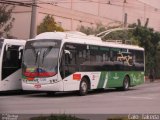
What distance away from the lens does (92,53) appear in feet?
88.1

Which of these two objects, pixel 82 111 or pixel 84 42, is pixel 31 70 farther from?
pixel 82 111

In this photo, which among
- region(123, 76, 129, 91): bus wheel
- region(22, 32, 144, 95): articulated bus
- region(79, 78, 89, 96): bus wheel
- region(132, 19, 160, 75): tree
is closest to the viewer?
region(22, 32, 144, 95): articulated bus

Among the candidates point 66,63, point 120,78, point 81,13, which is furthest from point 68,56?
point 81,13

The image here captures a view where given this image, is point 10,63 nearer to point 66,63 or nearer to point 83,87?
point 66,63

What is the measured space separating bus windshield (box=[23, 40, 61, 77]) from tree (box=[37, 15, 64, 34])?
21765mm

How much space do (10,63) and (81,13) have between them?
32.3 meters

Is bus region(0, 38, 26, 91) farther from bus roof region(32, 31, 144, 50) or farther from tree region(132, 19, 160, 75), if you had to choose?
tree region(132, 19, 160, 75)

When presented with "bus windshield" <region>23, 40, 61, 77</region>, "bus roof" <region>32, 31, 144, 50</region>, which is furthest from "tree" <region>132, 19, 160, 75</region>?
"bus windshield" <region>23, 40, 61, 77</region>

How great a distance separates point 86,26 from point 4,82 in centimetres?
3315

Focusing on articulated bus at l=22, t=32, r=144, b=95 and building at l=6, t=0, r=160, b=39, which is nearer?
articulated bus at l=22, t=32, r=144, b=95

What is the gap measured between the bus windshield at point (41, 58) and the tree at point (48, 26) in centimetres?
2176

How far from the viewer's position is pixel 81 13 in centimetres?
5700

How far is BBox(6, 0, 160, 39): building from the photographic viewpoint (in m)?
48.7

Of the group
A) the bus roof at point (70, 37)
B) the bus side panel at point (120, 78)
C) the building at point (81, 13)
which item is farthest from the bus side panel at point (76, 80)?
the building at point (81, 13)
